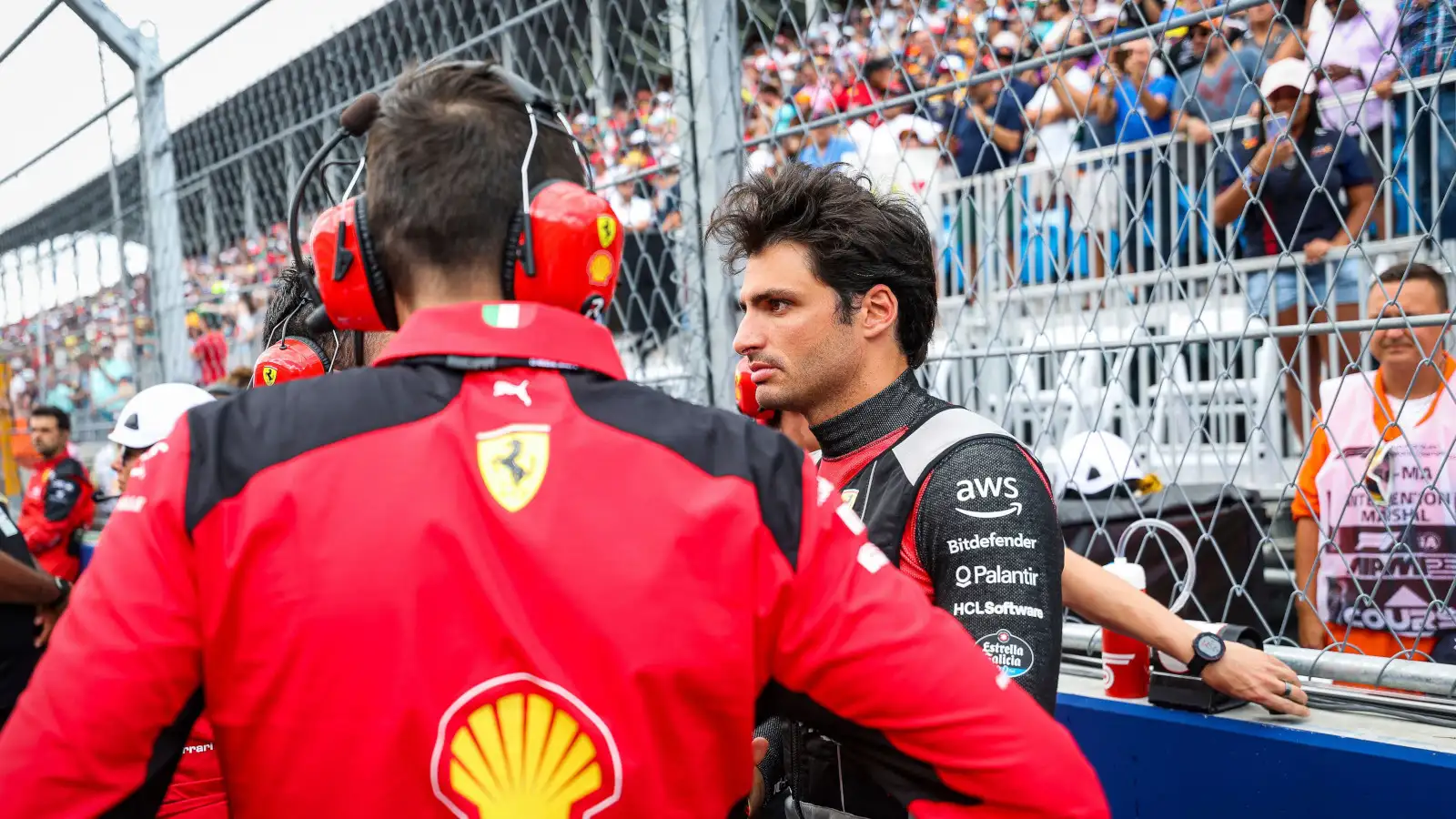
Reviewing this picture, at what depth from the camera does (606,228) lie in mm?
1164

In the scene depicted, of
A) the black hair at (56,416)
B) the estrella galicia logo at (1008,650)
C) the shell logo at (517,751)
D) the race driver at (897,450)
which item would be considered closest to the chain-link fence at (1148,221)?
the race driver at (897,450)

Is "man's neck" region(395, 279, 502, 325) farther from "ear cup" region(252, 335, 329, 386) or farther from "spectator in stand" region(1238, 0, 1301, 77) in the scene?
"spectator in stand" region(1238, 0, 1301, 77)

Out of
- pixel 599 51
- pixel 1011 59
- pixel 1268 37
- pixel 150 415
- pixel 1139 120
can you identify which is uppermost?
pixel 599 51

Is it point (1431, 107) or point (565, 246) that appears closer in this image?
point (565, 246)

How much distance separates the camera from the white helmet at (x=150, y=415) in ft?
11.2

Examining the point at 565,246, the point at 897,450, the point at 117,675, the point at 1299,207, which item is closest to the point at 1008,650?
the point at 897,450

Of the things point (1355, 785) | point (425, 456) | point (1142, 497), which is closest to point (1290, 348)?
point (1142, 497)

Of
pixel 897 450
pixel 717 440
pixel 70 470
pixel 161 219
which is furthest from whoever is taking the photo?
pixel 70 470

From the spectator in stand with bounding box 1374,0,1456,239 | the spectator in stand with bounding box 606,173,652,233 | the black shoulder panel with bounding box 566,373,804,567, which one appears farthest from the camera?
the spectator in stand with bounding box 606,173,652,233

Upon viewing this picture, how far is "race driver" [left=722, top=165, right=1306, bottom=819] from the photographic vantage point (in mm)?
1652

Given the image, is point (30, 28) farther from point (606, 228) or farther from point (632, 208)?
point (606, 228)

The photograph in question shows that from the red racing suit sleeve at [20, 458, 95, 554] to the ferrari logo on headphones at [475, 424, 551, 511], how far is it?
255 inches

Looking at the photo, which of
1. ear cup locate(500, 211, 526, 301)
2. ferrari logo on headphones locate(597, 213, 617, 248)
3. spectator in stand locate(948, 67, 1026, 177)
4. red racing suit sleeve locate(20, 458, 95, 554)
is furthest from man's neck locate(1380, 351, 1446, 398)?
red racing suit sleeve locate(20, 458, 95, 554)

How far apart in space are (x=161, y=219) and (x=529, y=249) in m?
5.14
